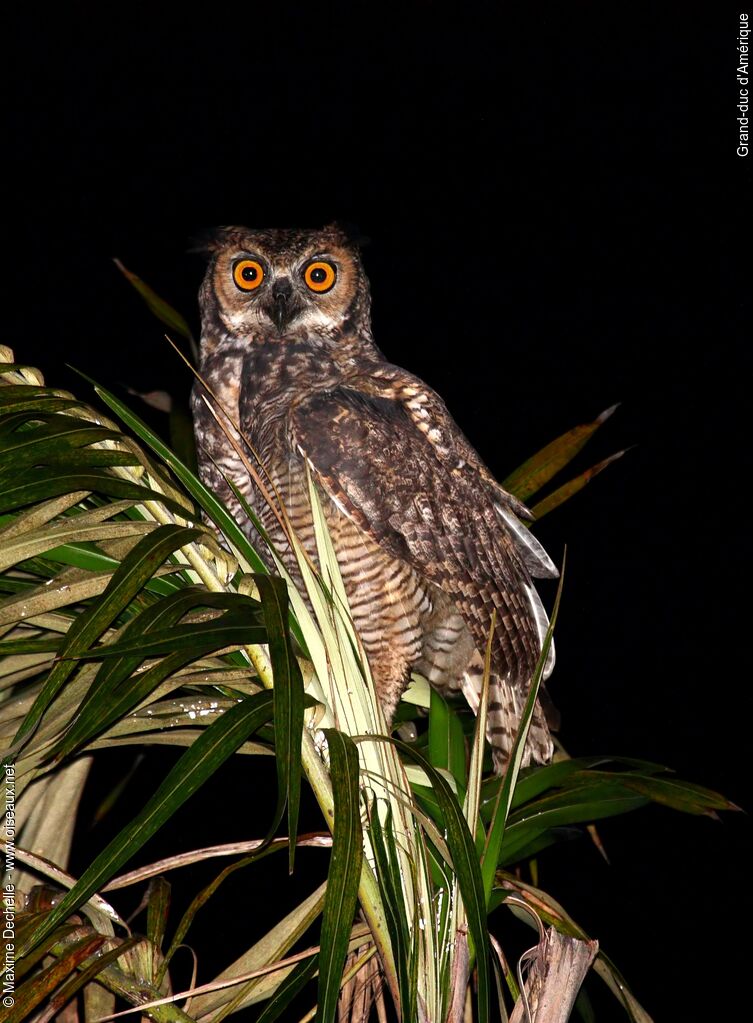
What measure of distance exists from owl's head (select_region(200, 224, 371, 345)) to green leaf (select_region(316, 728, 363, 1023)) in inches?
45.3

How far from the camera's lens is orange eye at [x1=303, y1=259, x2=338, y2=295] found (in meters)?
1.85

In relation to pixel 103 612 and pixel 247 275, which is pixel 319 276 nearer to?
pixel 247 275

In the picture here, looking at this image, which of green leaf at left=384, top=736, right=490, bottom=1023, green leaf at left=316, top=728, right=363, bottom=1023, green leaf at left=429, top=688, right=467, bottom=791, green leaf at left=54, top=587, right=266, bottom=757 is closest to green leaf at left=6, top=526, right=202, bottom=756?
green leaf at left=54, top=587, right=266, bottom=757

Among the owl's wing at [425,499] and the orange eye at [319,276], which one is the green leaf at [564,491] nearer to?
the owl's wing at [425,499]

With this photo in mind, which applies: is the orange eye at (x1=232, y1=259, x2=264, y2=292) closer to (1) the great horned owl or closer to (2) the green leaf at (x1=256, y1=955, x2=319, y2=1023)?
(1) the great horned owl

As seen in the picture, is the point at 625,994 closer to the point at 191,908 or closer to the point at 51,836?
the point at 191,908

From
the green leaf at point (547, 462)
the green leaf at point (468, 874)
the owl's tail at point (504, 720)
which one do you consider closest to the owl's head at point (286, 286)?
the green leaf at point (547, 462)

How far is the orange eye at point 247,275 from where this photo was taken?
1851mm

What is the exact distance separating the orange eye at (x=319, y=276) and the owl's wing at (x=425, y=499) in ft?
0.80

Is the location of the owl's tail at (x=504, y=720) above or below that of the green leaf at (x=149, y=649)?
below

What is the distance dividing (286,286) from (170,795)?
1237 millimetres

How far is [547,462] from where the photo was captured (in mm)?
1723

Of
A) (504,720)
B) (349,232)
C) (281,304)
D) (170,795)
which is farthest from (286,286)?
(170,795)

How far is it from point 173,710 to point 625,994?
69cm
